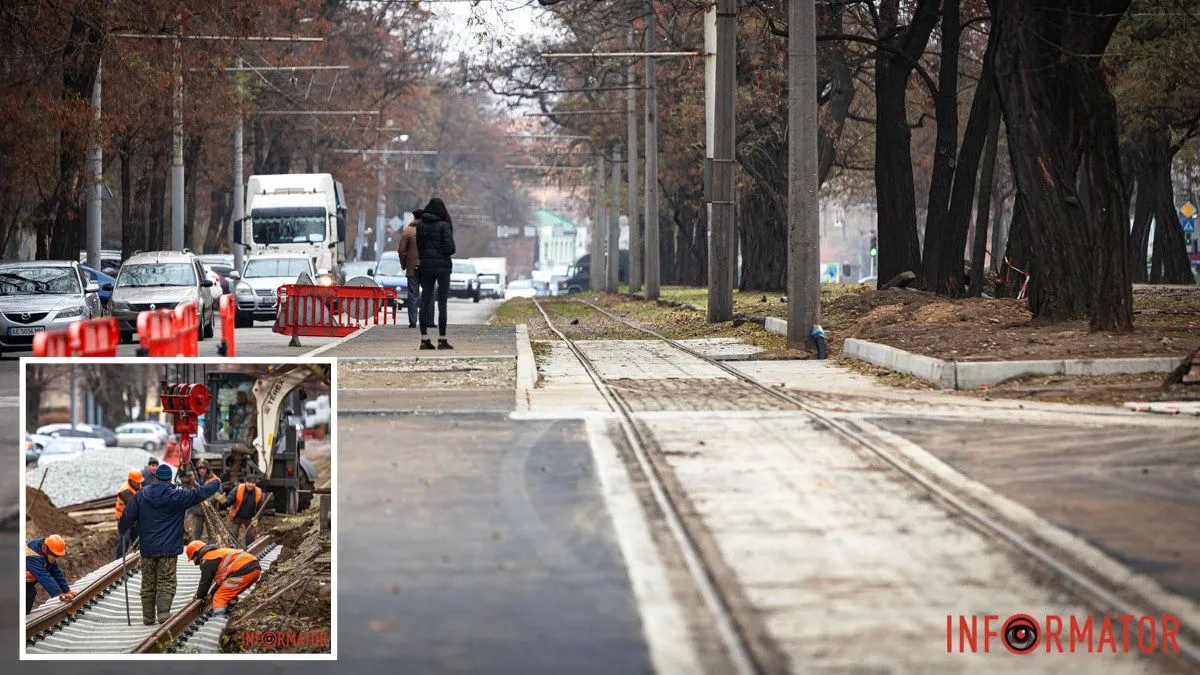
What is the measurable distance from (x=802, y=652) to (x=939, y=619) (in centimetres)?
83

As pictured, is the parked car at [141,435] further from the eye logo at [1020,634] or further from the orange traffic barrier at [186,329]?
the eye logo at [1020,634]

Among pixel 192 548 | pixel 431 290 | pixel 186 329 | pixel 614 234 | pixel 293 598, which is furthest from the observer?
pixel 614 234

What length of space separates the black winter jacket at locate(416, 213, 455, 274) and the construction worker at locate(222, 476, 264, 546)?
9.16m

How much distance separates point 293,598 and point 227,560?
2.33 ft

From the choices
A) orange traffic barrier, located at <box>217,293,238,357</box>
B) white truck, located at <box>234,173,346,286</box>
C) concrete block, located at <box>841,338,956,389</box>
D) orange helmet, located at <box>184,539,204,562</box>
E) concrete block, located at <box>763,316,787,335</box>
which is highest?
white truck, located at <box>234,173,346,286</box>

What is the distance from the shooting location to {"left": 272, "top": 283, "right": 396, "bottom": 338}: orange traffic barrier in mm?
28703

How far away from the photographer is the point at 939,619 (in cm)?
738

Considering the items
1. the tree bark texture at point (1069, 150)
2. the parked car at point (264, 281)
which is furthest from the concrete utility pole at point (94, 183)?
the tree bark texture at point (1069, 150)

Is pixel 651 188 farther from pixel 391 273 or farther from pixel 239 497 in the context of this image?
pixel 239 497

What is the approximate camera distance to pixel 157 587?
1007 cm

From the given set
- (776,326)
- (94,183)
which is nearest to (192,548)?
(776,326)

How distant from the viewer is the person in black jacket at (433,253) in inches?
859
